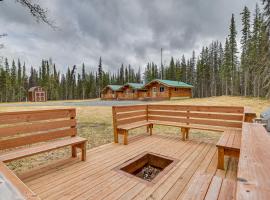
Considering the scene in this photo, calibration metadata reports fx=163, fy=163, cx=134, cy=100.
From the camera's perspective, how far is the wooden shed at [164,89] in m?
30.0

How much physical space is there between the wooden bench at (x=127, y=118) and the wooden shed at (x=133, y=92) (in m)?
28.5

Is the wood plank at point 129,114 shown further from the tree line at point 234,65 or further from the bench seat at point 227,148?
the tree line at point 234,65

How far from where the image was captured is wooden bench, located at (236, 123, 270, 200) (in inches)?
37.9

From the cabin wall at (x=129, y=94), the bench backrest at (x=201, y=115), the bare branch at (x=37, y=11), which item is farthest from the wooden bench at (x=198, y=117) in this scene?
the cabin wall at (x=129, y=94)

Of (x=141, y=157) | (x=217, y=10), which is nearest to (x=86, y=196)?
(x=141, y=157)

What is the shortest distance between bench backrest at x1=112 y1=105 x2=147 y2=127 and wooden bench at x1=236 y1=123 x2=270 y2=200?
3.63 m

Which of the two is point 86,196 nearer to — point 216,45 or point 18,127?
point 18,127

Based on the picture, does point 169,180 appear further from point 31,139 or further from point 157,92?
point 157,92

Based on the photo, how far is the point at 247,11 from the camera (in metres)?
27.9

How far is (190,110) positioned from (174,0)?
7.30 meters

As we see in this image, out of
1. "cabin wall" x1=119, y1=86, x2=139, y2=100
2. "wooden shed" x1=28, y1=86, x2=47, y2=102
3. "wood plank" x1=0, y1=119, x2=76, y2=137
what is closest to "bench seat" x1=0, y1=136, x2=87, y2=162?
"wood plank" x1=0, y1=119, x2=76, y2=137

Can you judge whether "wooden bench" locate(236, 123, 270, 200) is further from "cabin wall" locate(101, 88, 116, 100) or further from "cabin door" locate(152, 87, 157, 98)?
"cabin wall" locate(101, 88, 116, 100)

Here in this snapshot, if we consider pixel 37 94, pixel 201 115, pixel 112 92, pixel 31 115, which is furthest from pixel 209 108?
pixel 37 94

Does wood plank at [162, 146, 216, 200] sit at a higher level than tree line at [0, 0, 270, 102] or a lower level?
lower
